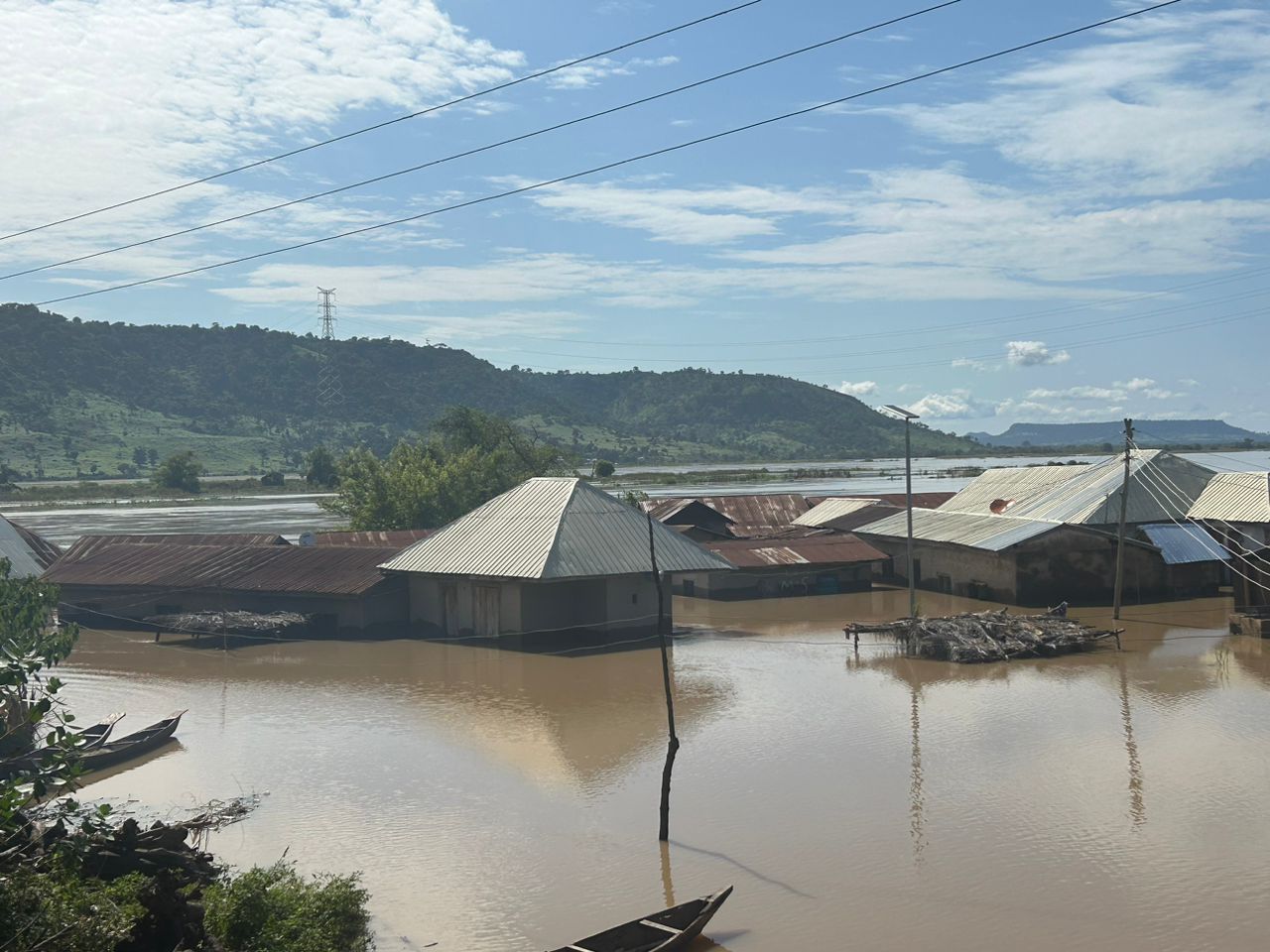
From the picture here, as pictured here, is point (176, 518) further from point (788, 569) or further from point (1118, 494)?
point (1118, 494)

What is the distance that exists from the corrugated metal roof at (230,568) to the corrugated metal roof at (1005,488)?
2992 cm

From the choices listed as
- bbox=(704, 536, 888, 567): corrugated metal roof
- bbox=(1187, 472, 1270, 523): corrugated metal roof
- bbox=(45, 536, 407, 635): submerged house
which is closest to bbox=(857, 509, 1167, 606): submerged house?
bbox=(1187, 472, 1270, 523): corrugated metal roof

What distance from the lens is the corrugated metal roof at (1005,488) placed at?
189 feet

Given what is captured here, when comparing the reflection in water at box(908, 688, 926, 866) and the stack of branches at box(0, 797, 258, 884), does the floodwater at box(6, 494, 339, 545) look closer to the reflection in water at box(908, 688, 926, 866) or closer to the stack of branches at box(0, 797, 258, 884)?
the reflection in water at box(908, 688, 926, 866)

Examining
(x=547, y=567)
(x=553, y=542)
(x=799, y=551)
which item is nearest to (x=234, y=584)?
(x=553, y=542)

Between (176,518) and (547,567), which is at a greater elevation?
(547,567)

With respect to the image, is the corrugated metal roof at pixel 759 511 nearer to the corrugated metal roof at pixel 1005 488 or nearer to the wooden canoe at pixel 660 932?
the corrugated metal roof at pixel 1005 488

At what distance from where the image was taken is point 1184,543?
1916 inches

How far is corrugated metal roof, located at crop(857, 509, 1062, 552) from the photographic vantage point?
4728cm

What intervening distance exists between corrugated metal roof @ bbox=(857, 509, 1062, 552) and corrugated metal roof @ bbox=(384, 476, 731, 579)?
1305 cm

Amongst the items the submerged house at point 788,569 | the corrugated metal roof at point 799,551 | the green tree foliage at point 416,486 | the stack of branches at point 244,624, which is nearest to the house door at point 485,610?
the stack of branches at point 244,624

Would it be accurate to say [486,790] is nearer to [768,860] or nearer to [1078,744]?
[768,860]

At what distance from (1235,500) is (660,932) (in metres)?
41.7

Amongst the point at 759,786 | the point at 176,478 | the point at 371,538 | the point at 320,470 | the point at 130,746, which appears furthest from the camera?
the point at 320,470
